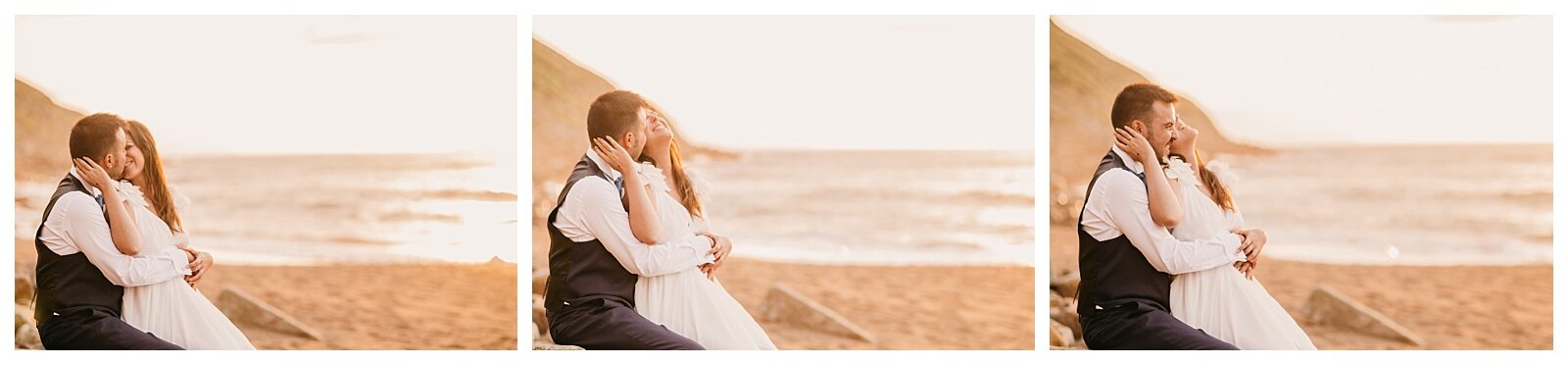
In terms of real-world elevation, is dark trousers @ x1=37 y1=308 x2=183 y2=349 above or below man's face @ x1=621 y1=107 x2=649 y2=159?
below

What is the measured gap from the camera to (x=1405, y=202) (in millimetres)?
5012

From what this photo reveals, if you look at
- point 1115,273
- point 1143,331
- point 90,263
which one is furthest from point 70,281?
point 1143,331

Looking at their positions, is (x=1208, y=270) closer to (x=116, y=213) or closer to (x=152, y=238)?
(x=152, y=238)

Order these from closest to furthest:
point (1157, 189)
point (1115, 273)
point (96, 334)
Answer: point (1157, 189), point (1115, 273), point (96, 334)

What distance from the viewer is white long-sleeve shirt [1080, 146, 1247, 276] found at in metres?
4.89

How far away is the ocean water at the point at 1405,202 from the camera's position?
4.99 m

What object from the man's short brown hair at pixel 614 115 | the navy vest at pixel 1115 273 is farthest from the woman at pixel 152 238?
the navy vest at pixel 1115 273

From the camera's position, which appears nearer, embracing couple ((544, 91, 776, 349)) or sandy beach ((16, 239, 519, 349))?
embracing couple ((544, 91, 776, 349))

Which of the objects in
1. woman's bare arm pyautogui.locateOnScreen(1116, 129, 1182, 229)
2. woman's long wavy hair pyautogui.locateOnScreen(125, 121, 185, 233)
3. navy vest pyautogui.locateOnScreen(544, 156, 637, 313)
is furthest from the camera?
woman's long wavy hair pyautogui.locateOnScreen(125, 121, 185, 233)

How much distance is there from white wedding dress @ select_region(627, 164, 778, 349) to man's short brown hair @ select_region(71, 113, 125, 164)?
6.55ft

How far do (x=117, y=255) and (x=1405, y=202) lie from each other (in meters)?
4.76

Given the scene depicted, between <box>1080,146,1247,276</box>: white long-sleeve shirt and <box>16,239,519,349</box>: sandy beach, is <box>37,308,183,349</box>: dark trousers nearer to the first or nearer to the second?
<box>16,239,519,349</box>: sandy beach

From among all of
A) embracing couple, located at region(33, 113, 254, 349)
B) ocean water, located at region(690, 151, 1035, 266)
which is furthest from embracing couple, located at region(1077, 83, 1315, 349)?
embracing couple, located at region(33, 113, 254, 349)
